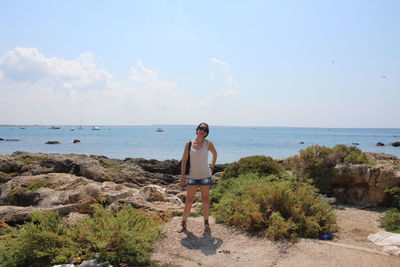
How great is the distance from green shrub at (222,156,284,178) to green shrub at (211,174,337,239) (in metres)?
2.88

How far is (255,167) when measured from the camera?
10820 mm

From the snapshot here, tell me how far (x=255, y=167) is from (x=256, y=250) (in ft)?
16.5

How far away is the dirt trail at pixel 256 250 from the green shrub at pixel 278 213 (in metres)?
0.26

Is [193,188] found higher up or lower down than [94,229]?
higher up

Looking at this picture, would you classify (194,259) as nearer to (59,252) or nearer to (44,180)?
(59,252)

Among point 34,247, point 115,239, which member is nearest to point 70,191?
point 34,247

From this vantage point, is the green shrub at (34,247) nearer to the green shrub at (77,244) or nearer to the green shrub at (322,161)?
the green shrub at (77,244)

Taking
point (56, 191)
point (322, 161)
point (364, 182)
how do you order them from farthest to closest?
point (322, 161) → point (364, 182) → point (56, 191)

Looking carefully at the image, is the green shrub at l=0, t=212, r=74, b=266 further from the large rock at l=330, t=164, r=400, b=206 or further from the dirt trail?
the large rock at l=330, t=164, r=400, b=206

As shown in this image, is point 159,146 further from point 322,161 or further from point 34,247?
point 34,247

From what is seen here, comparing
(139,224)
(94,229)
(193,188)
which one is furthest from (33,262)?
(193,188)

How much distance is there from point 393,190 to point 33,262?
29.3 feet

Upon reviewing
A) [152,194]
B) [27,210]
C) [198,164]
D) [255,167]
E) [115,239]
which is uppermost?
[198,164]

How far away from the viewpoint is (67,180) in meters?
11.0
